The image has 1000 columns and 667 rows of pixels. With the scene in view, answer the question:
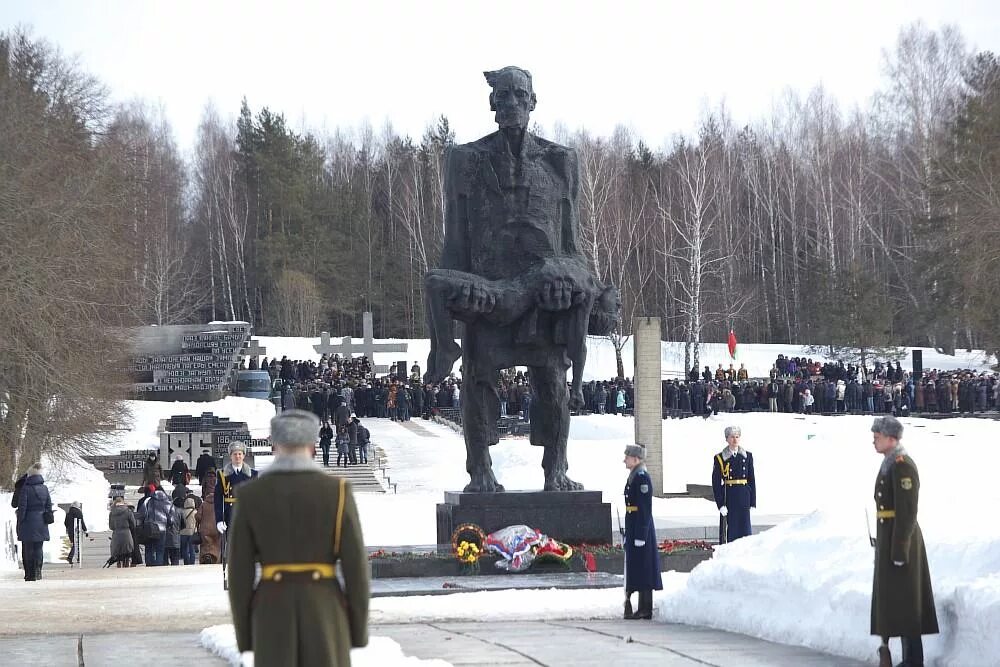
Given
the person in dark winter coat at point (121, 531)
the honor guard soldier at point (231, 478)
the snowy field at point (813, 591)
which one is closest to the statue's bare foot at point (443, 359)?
the honor guard soldier at point (231, 478)

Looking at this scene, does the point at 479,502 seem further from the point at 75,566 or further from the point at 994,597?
the point at 75,566

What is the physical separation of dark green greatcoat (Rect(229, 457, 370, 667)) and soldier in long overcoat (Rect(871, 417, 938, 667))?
139 inches

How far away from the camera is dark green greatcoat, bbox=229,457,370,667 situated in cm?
514

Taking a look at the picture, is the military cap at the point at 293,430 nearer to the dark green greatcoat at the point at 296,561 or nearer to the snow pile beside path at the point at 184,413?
the dark green greatcoat at the point at 296,561

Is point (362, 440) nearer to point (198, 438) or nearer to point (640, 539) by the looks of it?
point (198, 438)

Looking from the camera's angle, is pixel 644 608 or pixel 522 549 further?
pixel 522 549

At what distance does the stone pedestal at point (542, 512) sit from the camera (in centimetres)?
1327

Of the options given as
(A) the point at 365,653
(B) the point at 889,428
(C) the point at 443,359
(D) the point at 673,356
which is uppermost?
(D) the point at 673,356

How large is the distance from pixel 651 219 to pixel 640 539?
60786 mm

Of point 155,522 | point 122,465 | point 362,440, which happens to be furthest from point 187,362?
point 155,522

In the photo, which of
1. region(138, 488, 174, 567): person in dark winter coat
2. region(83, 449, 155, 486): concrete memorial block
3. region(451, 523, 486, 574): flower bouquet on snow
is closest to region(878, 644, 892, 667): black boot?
region(451, 523, 486, 574): flower bouquet on snow

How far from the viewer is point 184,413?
1809 inches

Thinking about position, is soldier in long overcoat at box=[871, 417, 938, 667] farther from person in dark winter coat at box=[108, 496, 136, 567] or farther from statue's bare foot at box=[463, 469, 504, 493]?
person in dark winter coat at box=[108, 496, 136, 567]

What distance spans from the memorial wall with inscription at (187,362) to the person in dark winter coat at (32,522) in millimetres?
31036
